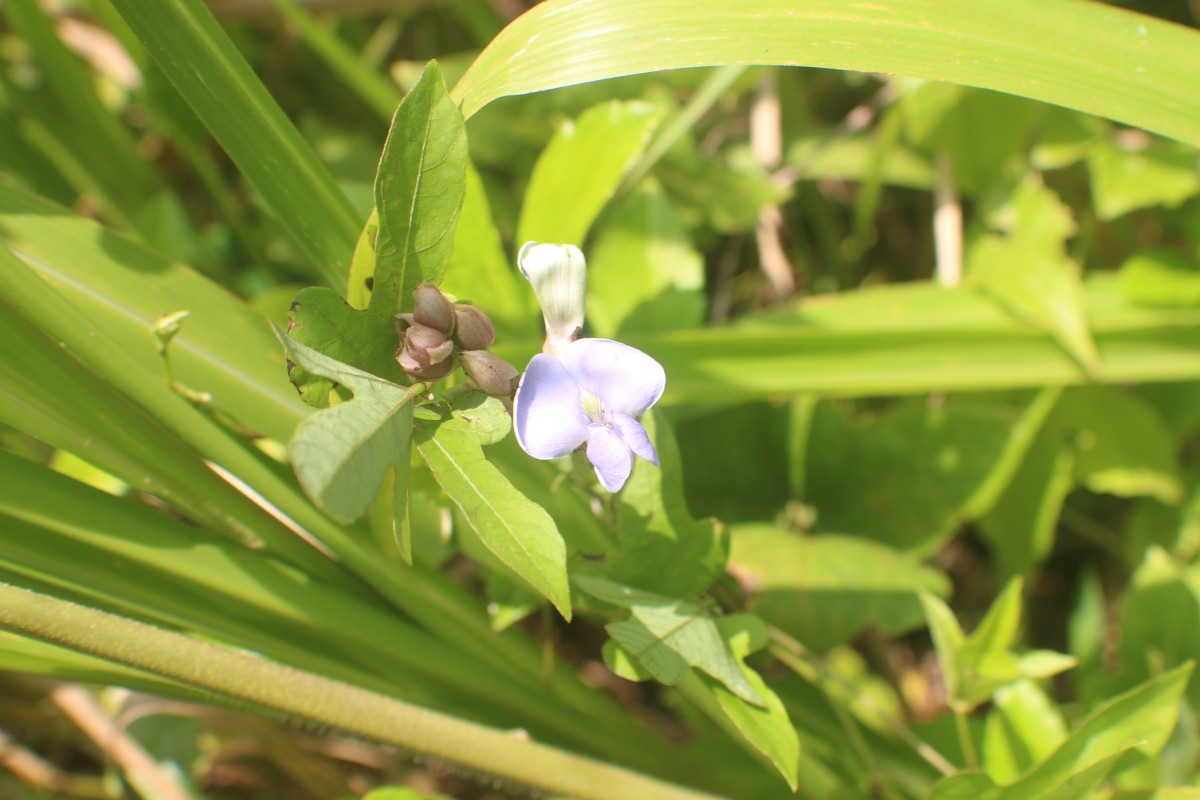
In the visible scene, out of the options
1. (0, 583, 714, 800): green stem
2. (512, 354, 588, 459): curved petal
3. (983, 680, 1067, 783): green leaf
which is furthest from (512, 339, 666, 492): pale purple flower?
(983, 680, 1067, 783): green leaf

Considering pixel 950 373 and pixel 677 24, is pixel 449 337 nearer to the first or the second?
pixel 677 24

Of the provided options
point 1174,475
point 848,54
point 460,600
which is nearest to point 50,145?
point 460,600

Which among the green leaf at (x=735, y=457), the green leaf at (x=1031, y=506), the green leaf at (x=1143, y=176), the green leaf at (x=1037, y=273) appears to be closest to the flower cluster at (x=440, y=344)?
the green leaf at (x=735, y=457)

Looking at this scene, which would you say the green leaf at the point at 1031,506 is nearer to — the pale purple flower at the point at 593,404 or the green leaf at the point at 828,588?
the green leaf at the point at 828,588

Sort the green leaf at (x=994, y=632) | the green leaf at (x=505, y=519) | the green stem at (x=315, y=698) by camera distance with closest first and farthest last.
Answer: the green leaf at (x=505, y=519) < the green stem at (x=315, y=698) < the green leaf at (x=994, y=632)

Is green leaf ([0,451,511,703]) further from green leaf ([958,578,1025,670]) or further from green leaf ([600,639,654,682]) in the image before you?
green leaf ([958,578,1025,670])

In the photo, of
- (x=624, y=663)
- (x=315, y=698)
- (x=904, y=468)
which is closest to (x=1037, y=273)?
(x=904, y=468)
